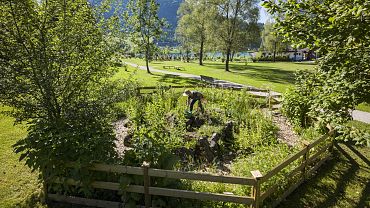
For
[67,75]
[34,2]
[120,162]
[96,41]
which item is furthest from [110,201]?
[34,2]

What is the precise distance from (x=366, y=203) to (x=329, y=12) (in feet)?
15.2

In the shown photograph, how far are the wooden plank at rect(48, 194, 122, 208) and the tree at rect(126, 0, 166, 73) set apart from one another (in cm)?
2124

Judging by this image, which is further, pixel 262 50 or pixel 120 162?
pixel 262 50

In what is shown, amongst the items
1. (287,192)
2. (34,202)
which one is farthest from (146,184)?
(287,192)

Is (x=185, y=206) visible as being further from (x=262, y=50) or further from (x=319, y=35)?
(x=262, y=50)

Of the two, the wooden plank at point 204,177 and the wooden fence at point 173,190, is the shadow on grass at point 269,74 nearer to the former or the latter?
the wooden fence at point 173,190

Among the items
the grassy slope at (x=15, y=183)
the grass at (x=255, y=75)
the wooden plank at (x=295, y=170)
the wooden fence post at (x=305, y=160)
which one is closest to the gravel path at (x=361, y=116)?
the grass at (x=255, y=75)

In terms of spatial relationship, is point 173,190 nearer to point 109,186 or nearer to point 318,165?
point 109,186

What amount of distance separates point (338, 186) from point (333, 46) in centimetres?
410

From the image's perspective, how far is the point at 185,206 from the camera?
5656 mm

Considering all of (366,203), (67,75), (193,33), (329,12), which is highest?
(193,33)

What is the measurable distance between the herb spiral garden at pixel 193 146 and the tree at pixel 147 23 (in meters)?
14.2

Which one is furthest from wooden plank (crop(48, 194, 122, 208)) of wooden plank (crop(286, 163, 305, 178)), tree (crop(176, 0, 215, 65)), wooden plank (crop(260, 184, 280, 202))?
tree (crop(176, 0, 215, 65))

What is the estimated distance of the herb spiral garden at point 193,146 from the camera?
19.2 ft
